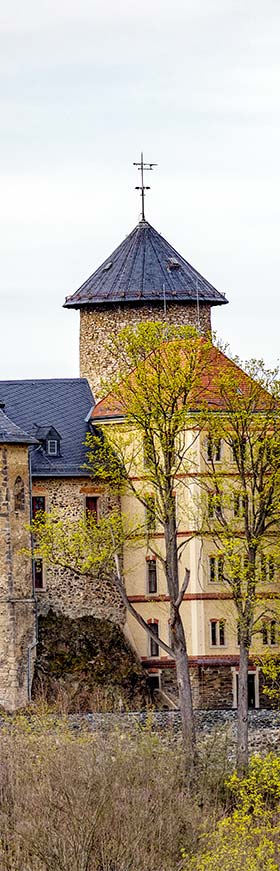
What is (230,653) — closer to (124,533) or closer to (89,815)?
(124,533)

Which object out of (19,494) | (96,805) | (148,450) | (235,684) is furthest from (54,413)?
(96,805)

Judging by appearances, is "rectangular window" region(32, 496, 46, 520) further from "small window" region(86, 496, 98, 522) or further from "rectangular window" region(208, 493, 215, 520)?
"rectangular window" region(208, 493, 215, 520)

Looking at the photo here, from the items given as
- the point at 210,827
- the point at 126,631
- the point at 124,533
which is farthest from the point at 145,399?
the point at 210,827

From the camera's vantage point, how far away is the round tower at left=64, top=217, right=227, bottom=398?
77750 mm

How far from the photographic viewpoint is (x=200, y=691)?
224 ft

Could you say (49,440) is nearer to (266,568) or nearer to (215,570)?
(215,570)

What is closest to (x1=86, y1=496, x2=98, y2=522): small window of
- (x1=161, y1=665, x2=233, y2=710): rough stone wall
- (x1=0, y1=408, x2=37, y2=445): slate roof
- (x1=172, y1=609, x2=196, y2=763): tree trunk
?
(x1=0, y1=408, x2=37, y2=445): slate roof

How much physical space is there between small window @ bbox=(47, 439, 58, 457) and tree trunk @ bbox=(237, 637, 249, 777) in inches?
408

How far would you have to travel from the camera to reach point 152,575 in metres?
70.7

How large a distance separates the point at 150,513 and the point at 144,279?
1527 centimetres

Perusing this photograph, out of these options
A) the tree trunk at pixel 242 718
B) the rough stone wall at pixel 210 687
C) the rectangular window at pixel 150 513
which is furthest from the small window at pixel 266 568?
the rectangular window at pixel 150 513

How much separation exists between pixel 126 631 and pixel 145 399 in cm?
1008

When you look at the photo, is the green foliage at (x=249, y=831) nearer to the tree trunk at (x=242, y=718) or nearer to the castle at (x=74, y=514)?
the tree trunk at (x=242, y=718)

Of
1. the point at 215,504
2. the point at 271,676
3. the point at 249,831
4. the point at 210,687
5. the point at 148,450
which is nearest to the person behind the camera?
the point at 249,831
